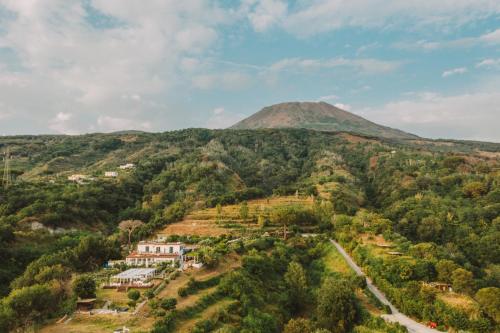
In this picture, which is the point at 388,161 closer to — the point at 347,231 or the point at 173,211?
the point at 347,231

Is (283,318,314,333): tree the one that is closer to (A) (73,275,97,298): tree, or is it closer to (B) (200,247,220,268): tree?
(B) (200,247,220,268): tree

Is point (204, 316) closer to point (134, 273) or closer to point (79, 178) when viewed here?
point (134, 273)

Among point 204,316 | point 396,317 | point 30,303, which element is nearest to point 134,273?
point 204,316

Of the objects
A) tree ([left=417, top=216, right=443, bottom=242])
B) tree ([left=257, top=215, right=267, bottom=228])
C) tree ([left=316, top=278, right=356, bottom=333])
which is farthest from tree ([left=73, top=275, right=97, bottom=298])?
tree ([left=417, top=216, right=443, bottom=242])

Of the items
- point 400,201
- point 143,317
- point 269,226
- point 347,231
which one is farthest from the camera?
point 400,201

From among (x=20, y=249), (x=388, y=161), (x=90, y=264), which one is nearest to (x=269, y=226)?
(x=90, y=264)

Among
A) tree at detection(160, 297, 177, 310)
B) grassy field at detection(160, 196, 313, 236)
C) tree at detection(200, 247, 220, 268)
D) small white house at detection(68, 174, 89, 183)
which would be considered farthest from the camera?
small white house at detection(68, 174, 89, 183)
